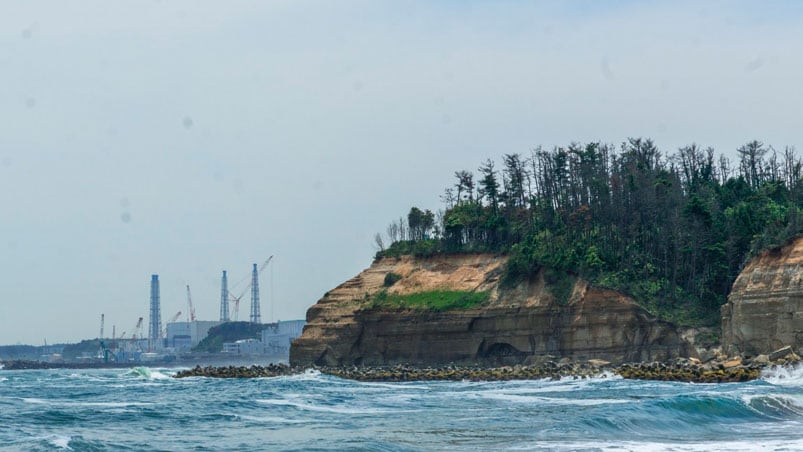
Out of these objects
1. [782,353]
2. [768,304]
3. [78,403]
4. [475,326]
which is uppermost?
[475,326]

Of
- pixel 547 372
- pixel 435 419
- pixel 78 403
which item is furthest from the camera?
pixel 547 372

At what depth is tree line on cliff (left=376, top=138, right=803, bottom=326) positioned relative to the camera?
253ft

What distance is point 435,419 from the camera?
40375mm

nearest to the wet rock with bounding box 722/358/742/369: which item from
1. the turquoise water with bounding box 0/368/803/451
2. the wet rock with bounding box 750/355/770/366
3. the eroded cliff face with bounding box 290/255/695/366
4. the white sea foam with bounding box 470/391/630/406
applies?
the wet rock with bounding box 750/355/770/366

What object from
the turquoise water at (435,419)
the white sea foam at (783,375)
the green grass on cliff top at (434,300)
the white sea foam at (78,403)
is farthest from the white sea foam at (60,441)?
the green grass on cliff top at (434,300)

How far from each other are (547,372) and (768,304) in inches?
547

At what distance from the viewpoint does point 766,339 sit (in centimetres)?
5966

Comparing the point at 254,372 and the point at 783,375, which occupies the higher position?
the point at 254,372

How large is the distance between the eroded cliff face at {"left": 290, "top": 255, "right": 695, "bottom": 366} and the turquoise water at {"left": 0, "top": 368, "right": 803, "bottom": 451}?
549 inches

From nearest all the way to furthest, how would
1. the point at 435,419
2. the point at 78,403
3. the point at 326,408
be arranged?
the point at 435,419 < the point at 326,408 < the point at 78,403

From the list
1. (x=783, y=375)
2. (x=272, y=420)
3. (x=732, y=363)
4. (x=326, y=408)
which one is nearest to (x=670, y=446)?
(x=272, y=420)

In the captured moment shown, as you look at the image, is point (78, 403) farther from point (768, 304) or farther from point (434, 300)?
point (434, 300)

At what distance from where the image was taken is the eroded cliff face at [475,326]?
73312mm

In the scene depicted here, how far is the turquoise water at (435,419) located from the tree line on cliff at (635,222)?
19548mm
